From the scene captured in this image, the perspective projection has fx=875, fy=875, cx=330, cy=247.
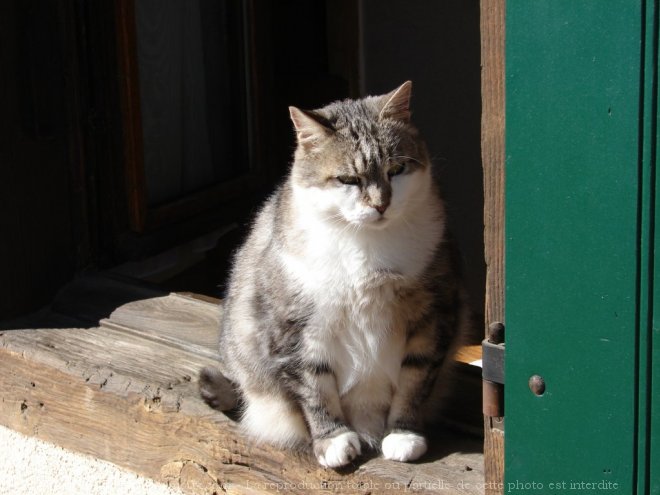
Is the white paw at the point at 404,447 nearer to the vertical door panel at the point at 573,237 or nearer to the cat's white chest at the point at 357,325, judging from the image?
the cat's white chest at the point at 357,325

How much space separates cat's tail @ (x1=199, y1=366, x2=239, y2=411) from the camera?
8.04 feet

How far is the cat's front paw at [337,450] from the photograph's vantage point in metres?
2.19

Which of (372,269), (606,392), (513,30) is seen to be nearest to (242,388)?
(372,269)

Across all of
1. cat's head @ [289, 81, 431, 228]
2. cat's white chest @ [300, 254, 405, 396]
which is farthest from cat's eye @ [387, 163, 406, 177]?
cat's white chest @ [300, 254, 405, 396]

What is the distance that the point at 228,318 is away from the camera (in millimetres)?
2580

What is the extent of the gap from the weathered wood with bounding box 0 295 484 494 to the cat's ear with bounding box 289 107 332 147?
31.8 inches

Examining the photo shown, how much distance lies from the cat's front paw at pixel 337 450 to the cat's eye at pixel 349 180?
0.64m

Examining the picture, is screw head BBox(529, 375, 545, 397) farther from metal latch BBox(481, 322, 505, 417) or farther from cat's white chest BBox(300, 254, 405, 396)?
cat's white chest BBox(300, 254, 405, 396)

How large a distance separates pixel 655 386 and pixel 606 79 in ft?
1.84

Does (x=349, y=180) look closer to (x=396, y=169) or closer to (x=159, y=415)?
(x=396, y=169)

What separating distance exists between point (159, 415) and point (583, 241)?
139 cm

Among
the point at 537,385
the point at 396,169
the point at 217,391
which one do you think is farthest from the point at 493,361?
the point at 217,391

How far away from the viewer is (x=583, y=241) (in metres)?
1.63

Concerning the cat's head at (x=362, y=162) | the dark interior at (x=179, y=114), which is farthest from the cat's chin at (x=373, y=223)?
the dark interior at (x=179, y=114)
